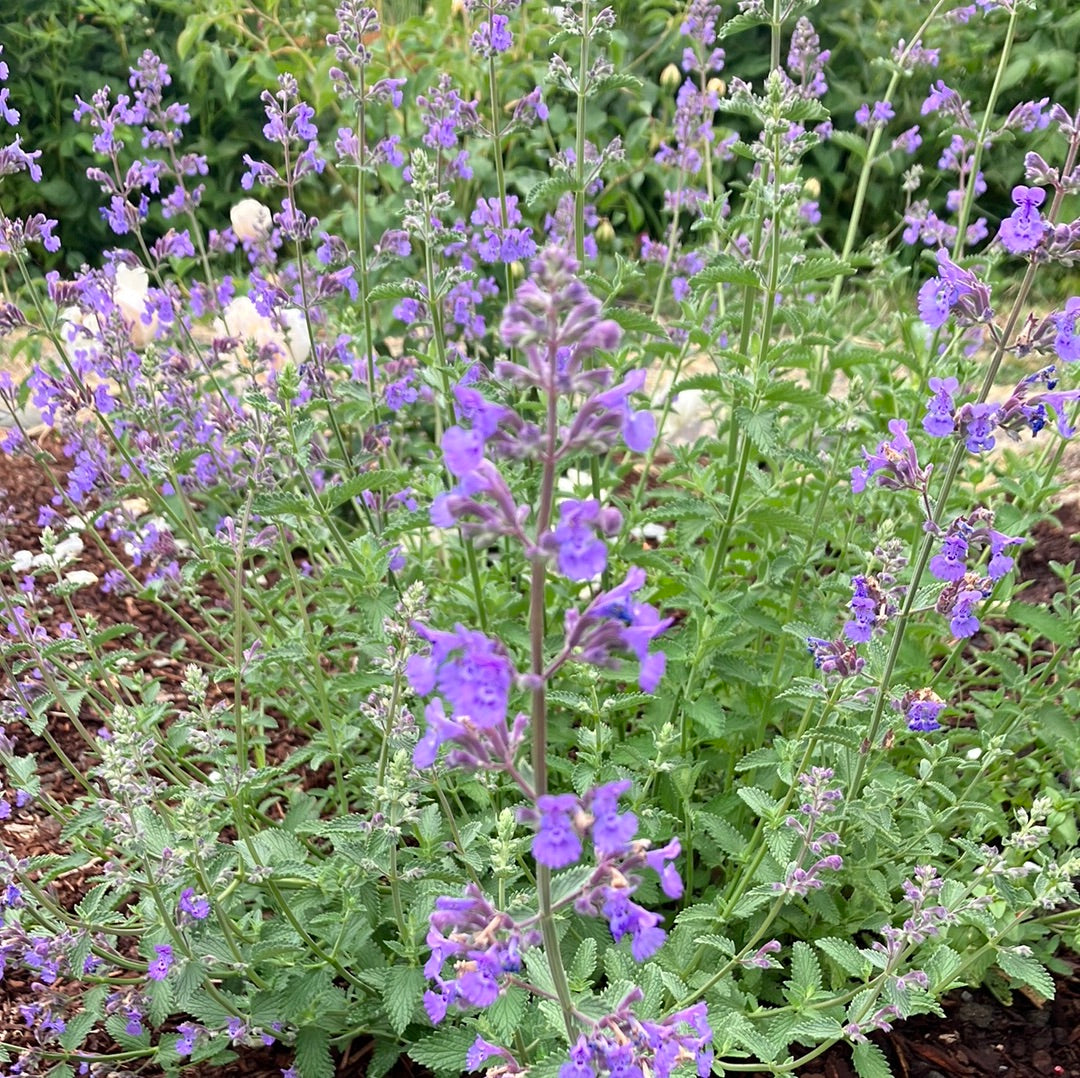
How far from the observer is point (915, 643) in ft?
12.6

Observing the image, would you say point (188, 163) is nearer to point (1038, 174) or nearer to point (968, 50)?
point (1038, 174)

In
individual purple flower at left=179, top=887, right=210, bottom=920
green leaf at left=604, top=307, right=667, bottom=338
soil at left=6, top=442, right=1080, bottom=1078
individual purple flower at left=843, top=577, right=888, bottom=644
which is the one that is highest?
green leaf at left=604, top=307, right=667, bottom=338

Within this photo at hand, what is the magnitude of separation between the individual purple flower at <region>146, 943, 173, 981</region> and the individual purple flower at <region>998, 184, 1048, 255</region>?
286 centimetres

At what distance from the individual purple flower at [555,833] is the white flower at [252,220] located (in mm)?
3484

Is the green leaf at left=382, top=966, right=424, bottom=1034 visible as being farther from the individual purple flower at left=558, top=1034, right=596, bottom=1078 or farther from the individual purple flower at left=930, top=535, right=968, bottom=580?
the individual purple flower at left=930, top=535, right=968, bottom=580

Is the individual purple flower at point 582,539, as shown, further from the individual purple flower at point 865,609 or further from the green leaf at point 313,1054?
the green leaf at point 313,1054

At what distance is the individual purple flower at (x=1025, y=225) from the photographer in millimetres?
2605

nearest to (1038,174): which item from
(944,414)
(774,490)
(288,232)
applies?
(944,414)

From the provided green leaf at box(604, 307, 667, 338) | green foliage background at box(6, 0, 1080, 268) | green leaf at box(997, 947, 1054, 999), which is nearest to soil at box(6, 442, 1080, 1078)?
green leaf at box(997, 947, 1054, 999)

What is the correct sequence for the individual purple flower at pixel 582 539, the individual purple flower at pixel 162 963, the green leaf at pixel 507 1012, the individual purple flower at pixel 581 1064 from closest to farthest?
the individual purple flower at pixel 582 539, the individual purple flower at pixel 581 1064, the green leaf at pixel 507 1012, the individual purple flower at pixel 162 963

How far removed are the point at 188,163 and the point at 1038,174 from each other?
10.7ft

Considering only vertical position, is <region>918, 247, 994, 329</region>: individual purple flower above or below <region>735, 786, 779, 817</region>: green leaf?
above

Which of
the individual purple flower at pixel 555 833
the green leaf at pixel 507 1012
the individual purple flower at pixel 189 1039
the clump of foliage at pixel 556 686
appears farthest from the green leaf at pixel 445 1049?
the individual purple flower at pixel 555 833

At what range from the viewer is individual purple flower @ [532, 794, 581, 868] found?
162cm
